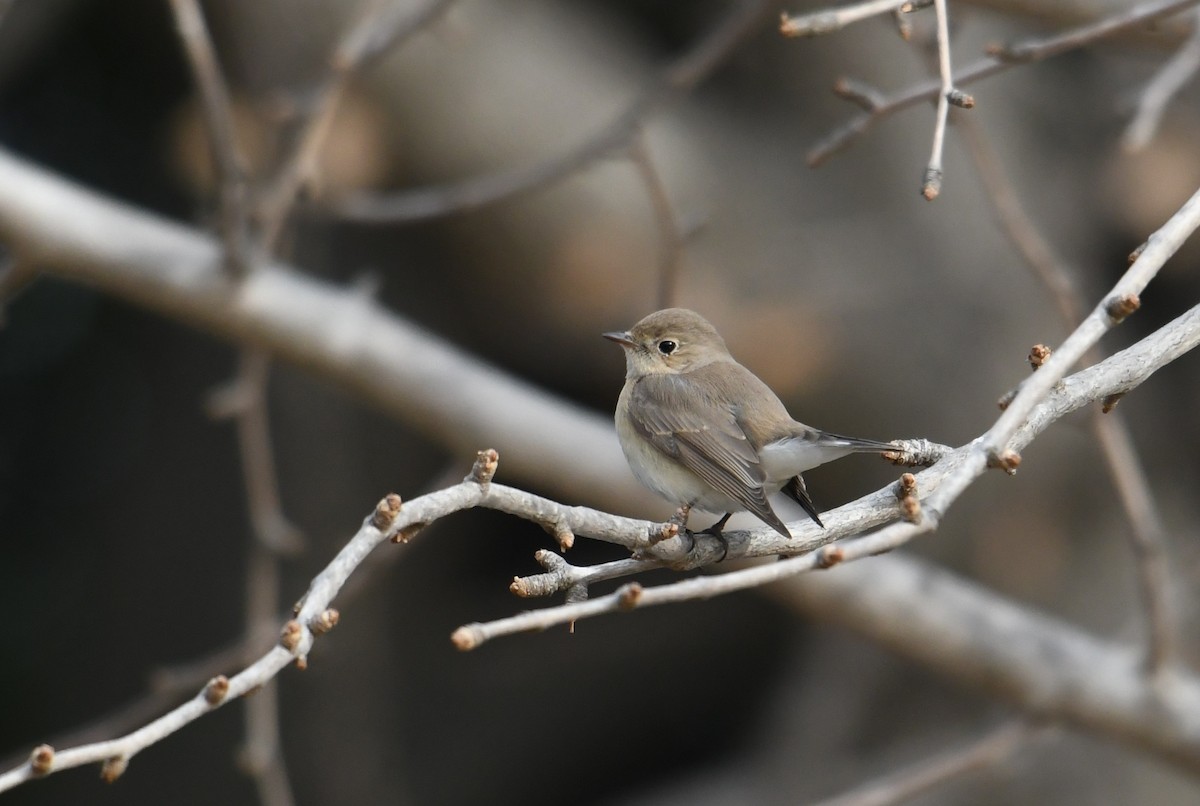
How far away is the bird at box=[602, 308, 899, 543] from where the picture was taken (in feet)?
9.29

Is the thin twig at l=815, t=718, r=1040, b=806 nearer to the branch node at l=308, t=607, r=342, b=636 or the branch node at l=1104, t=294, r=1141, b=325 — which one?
the branch node at l=1104, t=294, r=1141, b=325

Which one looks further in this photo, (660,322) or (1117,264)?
(1117,264)

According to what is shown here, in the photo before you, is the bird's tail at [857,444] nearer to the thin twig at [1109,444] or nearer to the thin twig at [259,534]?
the thin twig at [1109,444]

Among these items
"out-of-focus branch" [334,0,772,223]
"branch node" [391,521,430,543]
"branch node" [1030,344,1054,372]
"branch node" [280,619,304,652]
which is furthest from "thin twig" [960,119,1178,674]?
"branch node" [280,619,304,652]

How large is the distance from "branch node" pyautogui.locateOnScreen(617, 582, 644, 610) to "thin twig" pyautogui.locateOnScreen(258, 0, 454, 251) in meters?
2.82

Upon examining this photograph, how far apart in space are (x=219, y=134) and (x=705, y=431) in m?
1.75

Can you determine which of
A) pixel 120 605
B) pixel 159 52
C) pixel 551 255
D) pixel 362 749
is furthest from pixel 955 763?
pixel 159 52

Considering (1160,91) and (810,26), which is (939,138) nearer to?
(810,26)

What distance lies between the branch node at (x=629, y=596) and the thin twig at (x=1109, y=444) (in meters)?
2.45

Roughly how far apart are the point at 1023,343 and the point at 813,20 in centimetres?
421

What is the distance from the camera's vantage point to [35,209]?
12.9 feet

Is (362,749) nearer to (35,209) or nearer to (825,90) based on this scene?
(35,209)

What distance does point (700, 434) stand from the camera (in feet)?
10.1

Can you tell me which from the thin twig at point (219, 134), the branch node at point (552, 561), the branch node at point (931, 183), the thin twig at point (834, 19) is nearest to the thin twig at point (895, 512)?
the branch node at point (552, 561)
